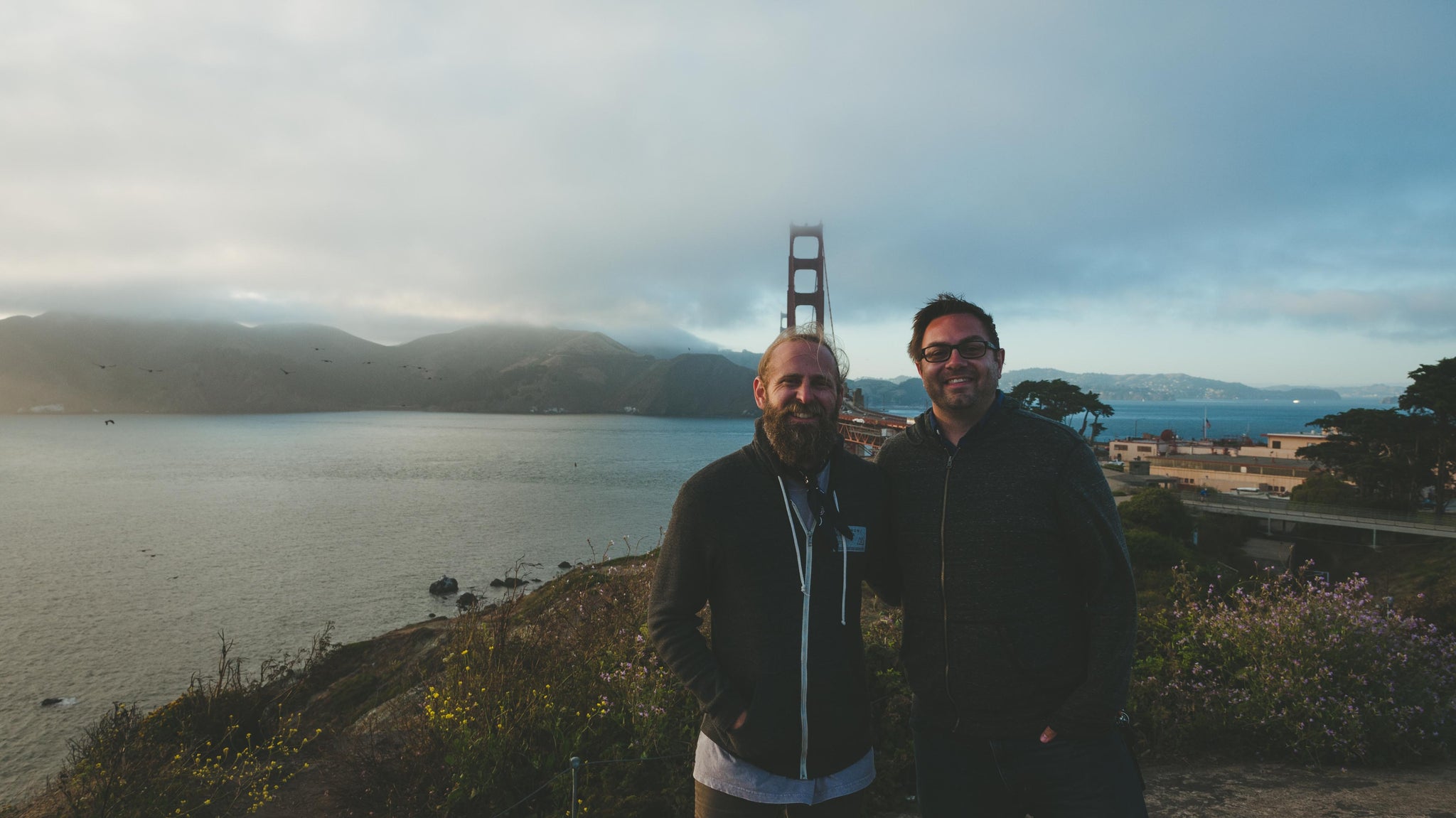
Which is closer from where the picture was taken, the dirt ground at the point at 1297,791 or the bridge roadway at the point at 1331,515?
the dirt ground at the point at 1297,791

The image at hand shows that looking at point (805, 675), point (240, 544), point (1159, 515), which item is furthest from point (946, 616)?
point (240, 544)

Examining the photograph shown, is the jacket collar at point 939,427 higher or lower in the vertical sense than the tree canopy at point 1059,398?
lower

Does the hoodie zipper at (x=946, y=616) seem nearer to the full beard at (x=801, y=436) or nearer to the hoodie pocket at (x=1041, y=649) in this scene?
the hoodie pocket at (x=1041, y=649)

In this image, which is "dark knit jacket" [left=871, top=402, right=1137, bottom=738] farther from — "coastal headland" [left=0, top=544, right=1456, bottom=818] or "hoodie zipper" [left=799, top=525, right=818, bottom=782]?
"coastal headland" [left=0, top=544, right=1456, bottom=818]

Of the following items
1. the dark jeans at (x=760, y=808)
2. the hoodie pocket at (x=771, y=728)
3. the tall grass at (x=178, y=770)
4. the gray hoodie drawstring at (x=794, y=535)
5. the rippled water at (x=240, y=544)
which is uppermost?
the gray hoodie drawstring at (x=794, y=535)

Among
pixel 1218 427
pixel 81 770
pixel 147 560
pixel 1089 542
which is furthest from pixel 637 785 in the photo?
pixel 1218 427

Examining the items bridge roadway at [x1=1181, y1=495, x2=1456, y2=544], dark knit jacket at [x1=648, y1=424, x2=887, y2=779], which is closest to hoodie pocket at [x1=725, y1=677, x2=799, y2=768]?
dark knit jacket at [x1=648, y1=424, x2=887, y2=779]

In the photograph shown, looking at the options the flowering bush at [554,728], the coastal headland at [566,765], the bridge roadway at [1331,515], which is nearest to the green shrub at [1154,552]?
the bridge roadway at [1331,515]
